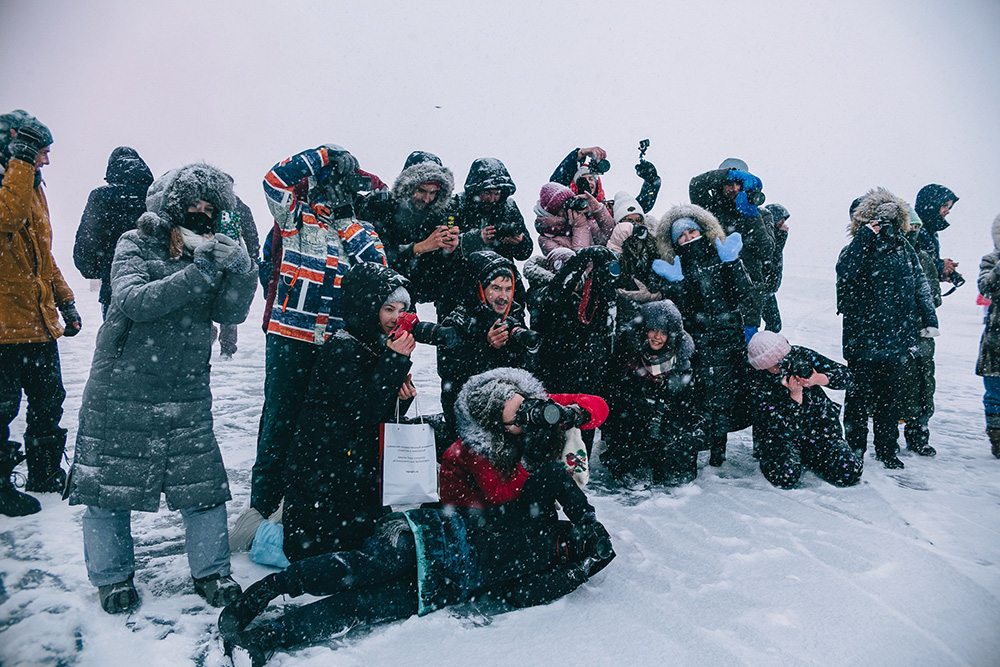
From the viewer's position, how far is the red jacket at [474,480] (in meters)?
2.44

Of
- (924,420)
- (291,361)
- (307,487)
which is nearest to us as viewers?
(307,487)

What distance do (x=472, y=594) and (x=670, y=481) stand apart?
189 centimetres

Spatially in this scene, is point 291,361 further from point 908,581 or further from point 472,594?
point 908,581

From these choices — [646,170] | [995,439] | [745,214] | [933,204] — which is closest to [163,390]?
[646,170]

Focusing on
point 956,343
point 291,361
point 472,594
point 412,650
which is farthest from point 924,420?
point 956,343

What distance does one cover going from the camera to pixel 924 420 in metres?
4.54

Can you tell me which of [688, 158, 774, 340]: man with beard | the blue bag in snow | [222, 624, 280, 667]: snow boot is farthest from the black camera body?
[222, 624, 280, 667]: snow boot

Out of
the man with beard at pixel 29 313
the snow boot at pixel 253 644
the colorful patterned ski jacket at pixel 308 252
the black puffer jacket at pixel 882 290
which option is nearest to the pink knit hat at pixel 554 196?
the colorful patterned ski jacket at pixel 308 252

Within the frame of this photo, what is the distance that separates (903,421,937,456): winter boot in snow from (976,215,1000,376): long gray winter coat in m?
0.65

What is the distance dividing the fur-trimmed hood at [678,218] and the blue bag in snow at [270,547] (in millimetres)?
3011

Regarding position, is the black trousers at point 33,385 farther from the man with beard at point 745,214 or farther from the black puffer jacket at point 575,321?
the man with beard at point 745,214

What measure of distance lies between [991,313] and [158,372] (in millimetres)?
6001

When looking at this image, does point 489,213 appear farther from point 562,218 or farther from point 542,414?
point 542,414

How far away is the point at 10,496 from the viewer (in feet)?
9.44
